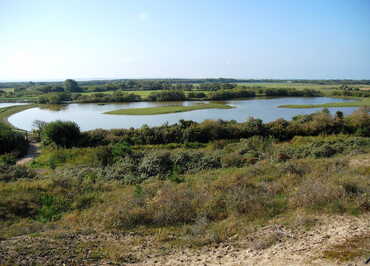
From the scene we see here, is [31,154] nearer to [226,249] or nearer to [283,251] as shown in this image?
[226,249]

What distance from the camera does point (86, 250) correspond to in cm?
452

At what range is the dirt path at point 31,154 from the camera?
18797mm

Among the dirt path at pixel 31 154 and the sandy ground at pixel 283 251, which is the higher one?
the sandy ground at pixel 283 251

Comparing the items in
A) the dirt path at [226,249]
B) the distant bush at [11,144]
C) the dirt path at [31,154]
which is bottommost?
the dirt path at [31,154]

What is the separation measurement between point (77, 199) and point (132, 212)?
2.95m

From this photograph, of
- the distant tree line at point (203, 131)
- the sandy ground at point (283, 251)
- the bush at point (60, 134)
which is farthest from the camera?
the distant tree line at point (203, 131)

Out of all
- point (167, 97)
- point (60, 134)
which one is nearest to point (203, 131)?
point (60, 134)

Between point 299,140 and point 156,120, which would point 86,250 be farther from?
point 156,120

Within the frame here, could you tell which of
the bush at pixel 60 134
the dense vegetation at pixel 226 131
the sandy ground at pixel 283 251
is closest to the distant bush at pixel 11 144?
the bush at pixel 60 134

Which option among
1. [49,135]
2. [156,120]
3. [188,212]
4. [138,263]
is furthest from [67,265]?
[156,120]

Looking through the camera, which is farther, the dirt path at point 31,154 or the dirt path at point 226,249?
the dirt path at point 31,154

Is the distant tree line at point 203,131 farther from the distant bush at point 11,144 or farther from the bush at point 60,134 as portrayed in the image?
the distant bush at point 11,144

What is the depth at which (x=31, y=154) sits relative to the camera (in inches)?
828

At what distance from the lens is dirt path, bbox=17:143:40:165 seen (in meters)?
18.8
